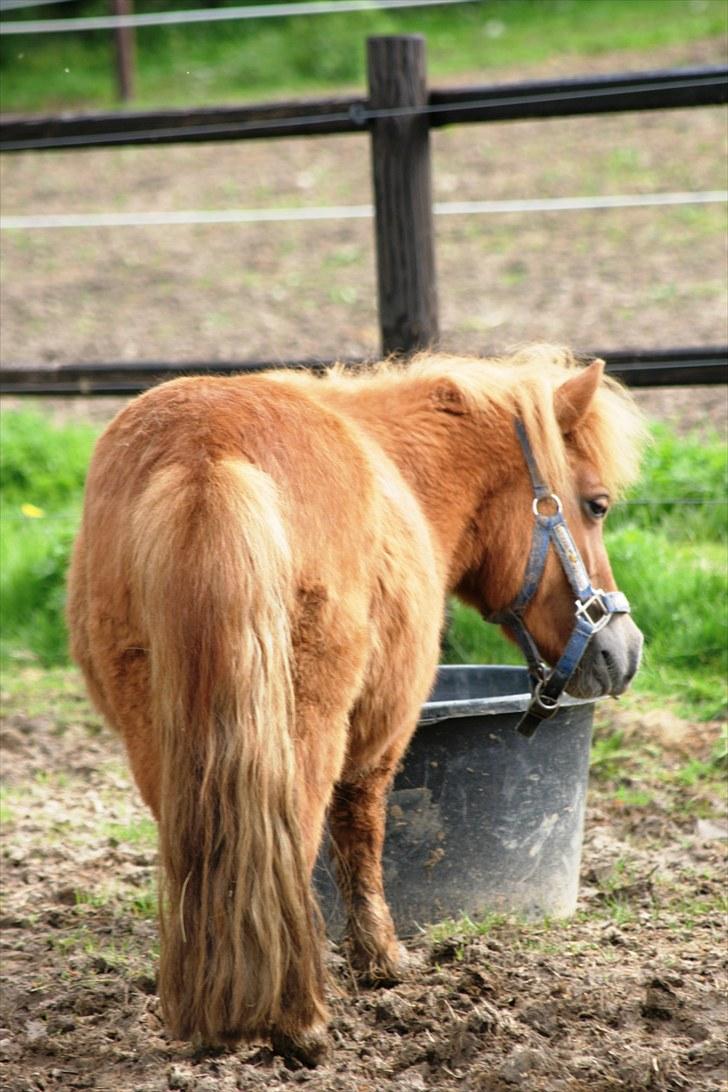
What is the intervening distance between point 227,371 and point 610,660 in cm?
225

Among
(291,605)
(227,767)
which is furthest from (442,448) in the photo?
(227,767)

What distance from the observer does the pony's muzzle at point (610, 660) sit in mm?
3125

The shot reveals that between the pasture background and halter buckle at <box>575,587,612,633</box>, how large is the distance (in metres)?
0.80

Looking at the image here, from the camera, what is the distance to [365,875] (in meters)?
3.25

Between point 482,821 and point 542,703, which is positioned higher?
point 542,703

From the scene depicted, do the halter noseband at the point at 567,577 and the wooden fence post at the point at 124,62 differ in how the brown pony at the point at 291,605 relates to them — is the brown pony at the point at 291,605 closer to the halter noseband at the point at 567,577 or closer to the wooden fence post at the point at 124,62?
the halter noseband at the point at 567,577

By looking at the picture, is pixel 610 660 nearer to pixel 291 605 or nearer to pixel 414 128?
pixel 291 605

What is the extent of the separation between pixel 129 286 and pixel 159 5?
371 inches

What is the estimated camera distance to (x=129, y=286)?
9680 millimetres

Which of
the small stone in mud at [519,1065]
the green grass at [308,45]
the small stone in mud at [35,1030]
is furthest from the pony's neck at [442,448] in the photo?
the green grass at [308,45]

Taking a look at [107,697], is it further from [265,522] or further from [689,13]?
[689,13]

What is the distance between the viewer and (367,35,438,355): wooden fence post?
4641 millimetres

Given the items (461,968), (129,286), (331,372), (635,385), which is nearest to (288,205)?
(129,286)

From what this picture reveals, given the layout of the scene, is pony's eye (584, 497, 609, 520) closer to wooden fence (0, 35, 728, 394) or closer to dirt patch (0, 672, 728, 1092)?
dirt patch (0, 672, 728, 1092)
